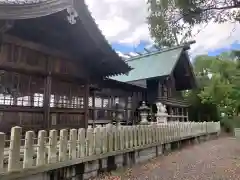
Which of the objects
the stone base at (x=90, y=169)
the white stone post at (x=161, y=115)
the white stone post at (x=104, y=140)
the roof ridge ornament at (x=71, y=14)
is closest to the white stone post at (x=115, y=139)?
the white stone post at (x=104, y=140)

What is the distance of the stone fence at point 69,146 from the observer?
4.69m

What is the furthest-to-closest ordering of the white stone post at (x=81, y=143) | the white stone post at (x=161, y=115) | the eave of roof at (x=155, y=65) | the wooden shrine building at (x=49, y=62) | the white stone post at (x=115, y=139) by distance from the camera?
the eave of roof at (x=155, y=65)
the white stone post at (x=161, y=115)
the white stone post at (x=115, y=139)
the wooden shrine building at (x=49, y=62)
the white stone post at (x=81, y=143)

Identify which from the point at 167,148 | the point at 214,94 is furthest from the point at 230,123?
the point at 167,148

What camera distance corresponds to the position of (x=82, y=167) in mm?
6469

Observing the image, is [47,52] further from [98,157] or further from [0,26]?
[98,157]

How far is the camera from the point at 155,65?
67.0ft

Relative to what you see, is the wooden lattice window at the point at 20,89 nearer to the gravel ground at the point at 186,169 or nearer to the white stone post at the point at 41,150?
the white stone post at the point at 41,150

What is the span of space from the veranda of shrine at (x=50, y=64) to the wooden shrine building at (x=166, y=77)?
8.67 metres

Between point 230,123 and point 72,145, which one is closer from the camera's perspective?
point 72,145

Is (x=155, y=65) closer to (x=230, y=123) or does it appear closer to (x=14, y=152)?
(x=230, y=123)

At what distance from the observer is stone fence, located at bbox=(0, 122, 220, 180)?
15.4ft

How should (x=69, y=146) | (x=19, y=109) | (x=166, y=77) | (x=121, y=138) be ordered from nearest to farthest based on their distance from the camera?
(x=69, y=146) < (x=19, y=109) < (x=121, y=138) < (x=166, y=77)

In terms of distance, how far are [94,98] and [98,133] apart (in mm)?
7412

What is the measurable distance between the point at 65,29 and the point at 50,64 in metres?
1.26
